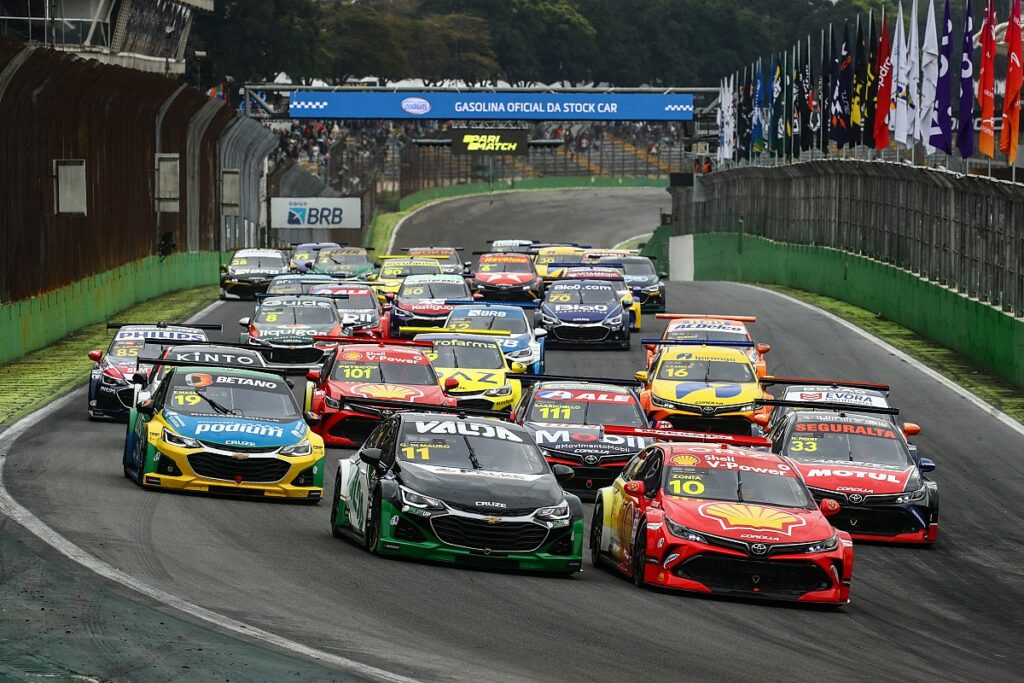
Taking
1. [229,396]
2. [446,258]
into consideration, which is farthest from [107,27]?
[229,396]

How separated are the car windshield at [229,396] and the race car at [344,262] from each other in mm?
28998

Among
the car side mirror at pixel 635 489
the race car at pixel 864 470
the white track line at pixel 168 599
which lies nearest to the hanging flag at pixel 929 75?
the race car at pixel 864 470

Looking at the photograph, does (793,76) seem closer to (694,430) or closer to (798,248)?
(798,248)

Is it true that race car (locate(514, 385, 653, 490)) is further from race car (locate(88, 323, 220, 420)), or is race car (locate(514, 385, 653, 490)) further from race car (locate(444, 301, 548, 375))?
race car (locate(444, 301, 548, 375))

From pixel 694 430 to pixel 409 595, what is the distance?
12576 millimetres

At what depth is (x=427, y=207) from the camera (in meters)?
112

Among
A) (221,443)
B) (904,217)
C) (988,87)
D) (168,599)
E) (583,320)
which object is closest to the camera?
(168,599)

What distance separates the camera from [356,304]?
3619 cm

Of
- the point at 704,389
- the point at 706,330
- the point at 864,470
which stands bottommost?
the point at 864,470

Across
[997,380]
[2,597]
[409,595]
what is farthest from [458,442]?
[997,380]

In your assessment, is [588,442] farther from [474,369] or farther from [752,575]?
[474,369]

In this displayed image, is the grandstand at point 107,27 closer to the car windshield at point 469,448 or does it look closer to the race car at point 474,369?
the race car at point 474,369

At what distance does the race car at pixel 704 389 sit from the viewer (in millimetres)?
25750

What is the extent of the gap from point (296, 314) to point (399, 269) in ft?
43.5
